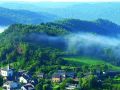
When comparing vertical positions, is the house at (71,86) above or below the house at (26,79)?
below

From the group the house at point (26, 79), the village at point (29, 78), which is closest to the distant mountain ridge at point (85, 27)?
the village at point (29, 78)

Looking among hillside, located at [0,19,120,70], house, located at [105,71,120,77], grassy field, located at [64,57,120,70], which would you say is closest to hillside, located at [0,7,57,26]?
hillside, located at [0,19,120,70]

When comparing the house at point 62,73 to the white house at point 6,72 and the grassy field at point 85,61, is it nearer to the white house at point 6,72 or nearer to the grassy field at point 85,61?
the white house at point 6,72

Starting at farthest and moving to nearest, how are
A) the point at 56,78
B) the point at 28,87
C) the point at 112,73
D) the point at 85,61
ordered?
1. the point at 85,61
2. the point at 112,73
3. the point at 56,78
4. the point at 28,87

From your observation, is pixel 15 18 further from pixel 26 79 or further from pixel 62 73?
pixel 26 79

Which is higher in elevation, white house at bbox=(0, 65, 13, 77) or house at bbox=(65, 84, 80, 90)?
white house at bbox=(0, 65, 13, 77)

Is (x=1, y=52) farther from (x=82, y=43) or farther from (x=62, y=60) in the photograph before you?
(x=82, y=43)

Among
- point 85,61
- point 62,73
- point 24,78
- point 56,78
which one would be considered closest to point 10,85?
point 24,78

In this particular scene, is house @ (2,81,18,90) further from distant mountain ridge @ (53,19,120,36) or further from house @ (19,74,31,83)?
distant mountain ridge @ (53,19,120,36)

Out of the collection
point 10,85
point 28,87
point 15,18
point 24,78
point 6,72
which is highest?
point 15,18
